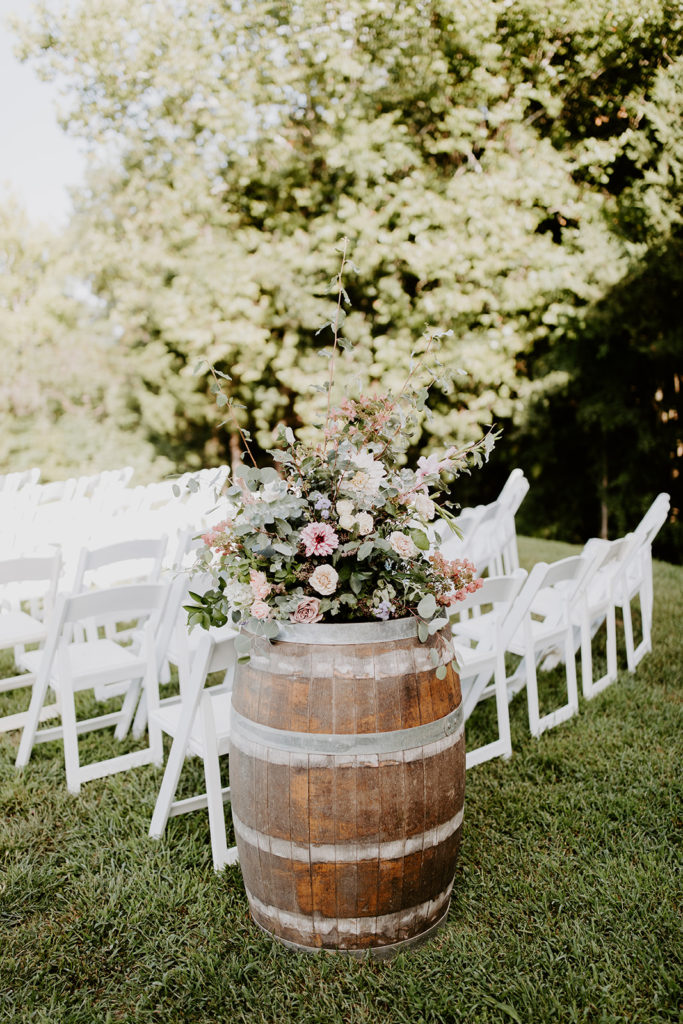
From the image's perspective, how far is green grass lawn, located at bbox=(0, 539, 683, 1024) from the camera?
251 centimetres

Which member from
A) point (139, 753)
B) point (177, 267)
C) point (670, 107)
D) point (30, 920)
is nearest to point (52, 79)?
point (177, 267)

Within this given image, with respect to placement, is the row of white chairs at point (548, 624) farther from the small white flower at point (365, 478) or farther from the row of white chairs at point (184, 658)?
the small white flower at point (365, 478)

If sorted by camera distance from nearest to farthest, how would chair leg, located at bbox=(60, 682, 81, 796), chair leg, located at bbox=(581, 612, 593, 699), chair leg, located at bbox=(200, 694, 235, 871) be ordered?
chair leg, located at bbox=(200, 694, 235, 871) → chair leg, located at bbox=(60, 682, 81, 796) → chair leg, located at bbox=(581, 612, 593, 699)

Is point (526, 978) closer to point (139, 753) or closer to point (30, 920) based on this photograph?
point (30, 920)

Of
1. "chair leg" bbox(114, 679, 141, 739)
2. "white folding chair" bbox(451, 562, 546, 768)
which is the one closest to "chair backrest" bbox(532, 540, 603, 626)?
"white folding chair" bbox(451, 562, 546, 768)

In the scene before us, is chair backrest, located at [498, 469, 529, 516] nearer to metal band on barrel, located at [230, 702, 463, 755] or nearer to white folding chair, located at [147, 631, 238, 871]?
white folding chair, located at [147, 631, 238, 871]

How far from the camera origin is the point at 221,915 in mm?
2889

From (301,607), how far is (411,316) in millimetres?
12218

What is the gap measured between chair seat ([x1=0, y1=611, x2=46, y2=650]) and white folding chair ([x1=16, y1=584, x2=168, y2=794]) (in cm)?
26

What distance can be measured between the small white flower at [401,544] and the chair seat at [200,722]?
1042mm

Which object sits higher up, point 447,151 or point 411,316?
point 447,151

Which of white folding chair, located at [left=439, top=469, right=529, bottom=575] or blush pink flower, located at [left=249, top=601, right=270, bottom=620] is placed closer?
blush pink flower, located at [left=249, top=601, right=270, bottom=620]

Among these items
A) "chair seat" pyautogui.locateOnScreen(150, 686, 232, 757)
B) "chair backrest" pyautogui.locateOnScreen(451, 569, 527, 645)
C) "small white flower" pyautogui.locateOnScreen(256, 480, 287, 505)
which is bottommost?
"chair seat" pyautogui.locateOnScreen(150, 686, 232, 757)

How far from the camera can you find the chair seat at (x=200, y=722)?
3.27 meters
